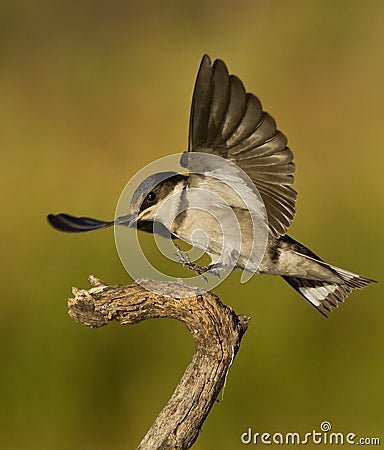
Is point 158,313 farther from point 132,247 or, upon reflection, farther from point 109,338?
point 109,338

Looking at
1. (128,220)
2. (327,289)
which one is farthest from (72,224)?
(327,289)

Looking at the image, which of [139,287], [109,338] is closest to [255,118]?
[139,287]

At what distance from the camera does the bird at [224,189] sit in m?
1.30

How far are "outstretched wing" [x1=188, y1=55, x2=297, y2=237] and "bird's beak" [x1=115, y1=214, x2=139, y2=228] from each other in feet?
0.51

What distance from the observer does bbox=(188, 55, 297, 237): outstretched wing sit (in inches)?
50.3

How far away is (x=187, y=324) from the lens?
1.33 meters

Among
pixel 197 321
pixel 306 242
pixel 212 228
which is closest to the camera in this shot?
pixel 197 321

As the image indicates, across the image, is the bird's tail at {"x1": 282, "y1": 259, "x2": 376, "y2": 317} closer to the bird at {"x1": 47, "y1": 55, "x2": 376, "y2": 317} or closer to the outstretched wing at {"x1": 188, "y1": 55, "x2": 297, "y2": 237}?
the bird at {"x1": 47, "y1": 55, "x2": 376, "y2": 317}

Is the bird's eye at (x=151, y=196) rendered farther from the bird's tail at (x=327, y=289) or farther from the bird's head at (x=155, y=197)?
the bird's tail at (x=327, y=289)

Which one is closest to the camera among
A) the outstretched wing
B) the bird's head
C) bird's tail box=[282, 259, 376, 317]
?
the outstretched wing

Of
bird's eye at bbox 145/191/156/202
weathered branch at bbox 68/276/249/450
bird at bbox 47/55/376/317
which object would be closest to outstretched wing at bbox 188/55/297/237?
bird at bbox 47/55/376/317

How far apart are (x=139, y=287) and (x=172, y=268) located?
0.99m

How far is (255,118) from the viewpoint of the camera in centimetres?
132

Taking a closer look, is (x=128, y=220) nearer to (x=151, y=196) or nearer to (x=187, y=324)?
(x=151, y=196)
